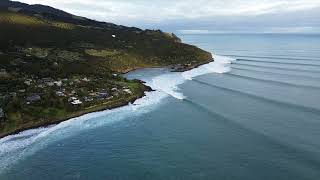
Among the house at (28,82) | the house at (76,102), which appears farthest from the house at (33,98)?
the house at (28,82)

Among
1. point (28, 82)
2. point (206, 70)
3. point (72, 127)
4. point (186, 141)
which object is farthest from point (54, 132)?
point (206, 70)

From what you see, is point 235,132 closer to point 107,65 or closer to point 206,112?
point 206,112

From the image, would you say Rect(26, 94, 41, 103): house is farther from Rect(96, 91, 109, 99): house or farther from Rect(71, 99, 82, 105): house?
Rect(96, 91, 109, 99): house

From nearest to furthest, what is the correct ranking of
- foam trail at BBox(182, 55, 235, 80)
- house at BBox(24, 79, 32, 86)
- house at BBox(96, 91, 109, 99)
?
1. house at BBox(96, 91, 109, 99)
2. house at BBox(24, 79, 32, 86)
3. foam trail at BBox(182, 55, 235, 80)

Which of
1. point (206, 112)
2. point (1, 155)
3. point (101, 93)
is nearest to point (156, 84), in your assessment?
point (101, 93)

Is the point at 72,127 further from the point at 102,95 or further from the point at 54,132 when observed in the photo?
the point at 102,95

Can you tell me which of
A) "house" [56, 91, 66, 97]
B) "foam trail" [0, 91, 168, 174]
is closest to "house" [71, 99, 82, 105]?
"house" [56, 91, 66, 97]

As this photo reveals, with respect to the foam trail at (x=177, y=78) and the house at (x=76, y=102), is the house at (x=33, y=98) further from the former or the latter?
the foam trail at (x=177, y=78)
